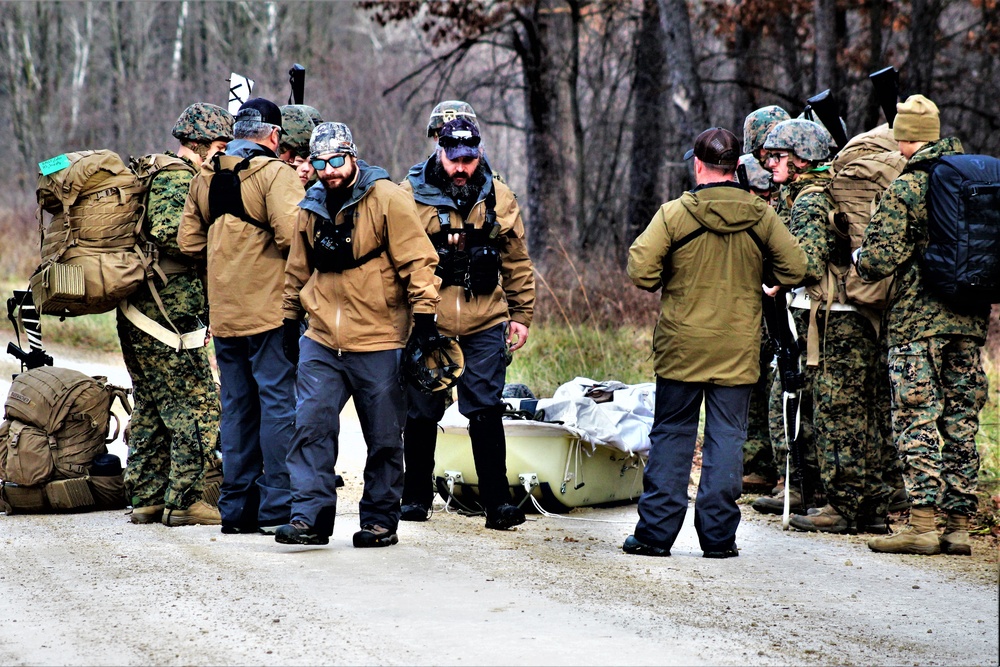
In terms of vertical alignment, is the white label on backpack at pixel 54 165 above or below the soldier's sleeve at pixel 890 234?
above

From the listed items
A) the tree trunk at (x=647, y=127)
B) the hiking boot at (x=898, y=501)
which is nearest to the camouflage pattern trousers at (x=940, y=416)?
the hiking boot at (x=898, y=501)

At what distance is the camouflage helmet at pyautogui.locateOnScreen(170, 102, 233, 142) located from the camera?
715cm

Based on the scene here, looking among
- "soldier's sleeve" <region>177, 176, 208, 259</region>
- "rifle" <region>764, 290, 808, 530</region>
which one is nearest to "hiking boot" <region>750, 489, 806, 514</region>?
"rifle" <region>764, 290, 808, 530</region>

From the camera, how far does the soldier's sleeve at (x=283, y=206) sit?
6.57 metres

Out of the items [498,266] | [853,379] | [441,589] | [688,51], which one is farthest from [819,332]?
[688,51]

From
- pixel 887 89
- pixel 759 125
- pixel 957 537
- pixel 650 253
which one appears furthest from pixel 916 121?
pixel 957 537

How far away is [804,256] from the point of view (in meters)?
6.30

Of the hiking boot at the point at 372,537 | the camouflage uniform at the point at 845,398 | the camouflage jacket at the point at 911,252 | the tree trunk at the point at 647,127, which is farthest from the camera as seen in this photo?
the tree trunk at the point at 647,127

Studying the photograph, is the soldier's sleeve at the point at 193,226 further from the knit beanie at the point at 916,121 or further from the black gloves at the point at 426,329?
the knit beanie at the point at 916,121

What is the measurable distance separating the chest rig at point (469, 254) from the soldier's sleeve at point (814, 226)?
1.79 m

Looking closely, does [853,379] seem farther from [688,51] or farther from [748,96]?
[748,96]

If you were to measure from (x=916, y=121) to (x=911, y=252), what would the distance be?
72 cm

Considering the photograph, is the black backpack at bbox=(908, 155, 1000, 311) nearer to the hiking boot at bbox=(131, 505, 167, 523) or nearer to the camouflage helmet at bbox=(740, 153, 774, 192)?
the camouflage helmet at bbox=(740, 153, 774, 192)

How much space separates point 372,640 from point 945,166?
3.98 metres
